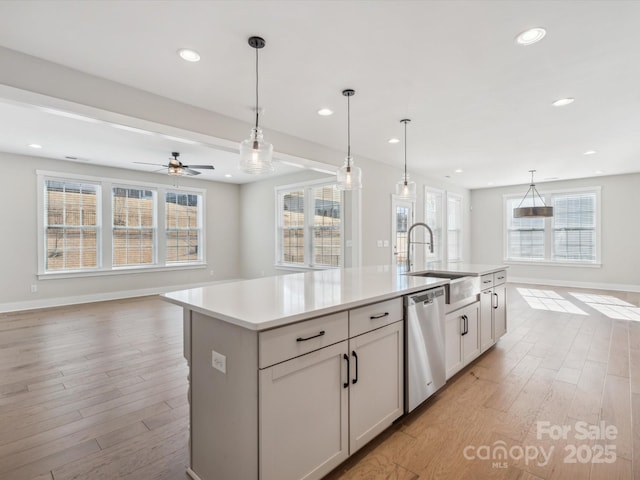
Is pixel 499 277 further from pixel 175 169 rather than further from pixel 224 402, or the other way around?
pixel 175 169

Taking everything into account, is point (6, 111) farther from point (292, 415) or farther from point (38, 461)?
point (292, 415)

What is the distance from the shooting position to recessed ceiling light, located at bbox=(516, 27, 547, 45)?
7.32 feet

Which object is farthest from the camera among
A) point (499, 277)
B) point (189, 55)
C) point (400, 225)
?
point (400, 225)

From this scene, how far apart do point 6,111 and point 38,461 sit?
3979 mm

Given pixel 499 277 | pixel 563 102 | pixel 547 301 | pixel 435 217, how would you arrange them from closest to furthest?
pixel 563 102
pixel 499 277
pixel 547 301
pixel 435 217

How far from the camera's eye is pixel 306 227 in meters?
6.98

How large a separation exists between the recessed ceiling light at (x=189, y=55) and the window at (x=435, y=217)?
6167 millimetres

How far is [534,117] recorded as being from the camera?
3.85 m

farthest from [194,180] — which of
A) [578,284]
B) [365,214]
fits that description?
[578,284]

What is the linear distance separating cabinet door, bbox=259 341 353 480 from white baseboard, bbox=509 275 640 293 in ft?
28.7

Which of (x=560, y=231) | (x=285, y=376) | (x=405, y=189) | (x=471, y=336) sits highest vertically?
(x=405, y=189)

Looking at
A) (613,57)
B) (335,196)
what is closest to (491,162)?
(335,196)

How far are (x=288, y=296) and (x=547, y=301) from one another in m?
6.33

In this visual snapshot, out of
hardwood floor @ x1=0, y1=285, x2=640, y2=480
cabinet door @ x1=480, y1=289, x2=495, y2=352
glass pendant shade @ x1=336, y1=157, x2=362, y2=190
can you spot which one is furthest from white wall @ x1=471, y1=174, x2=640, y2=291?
glass pendant shade @ x1=336, y1=157, x2=362, y2=190
